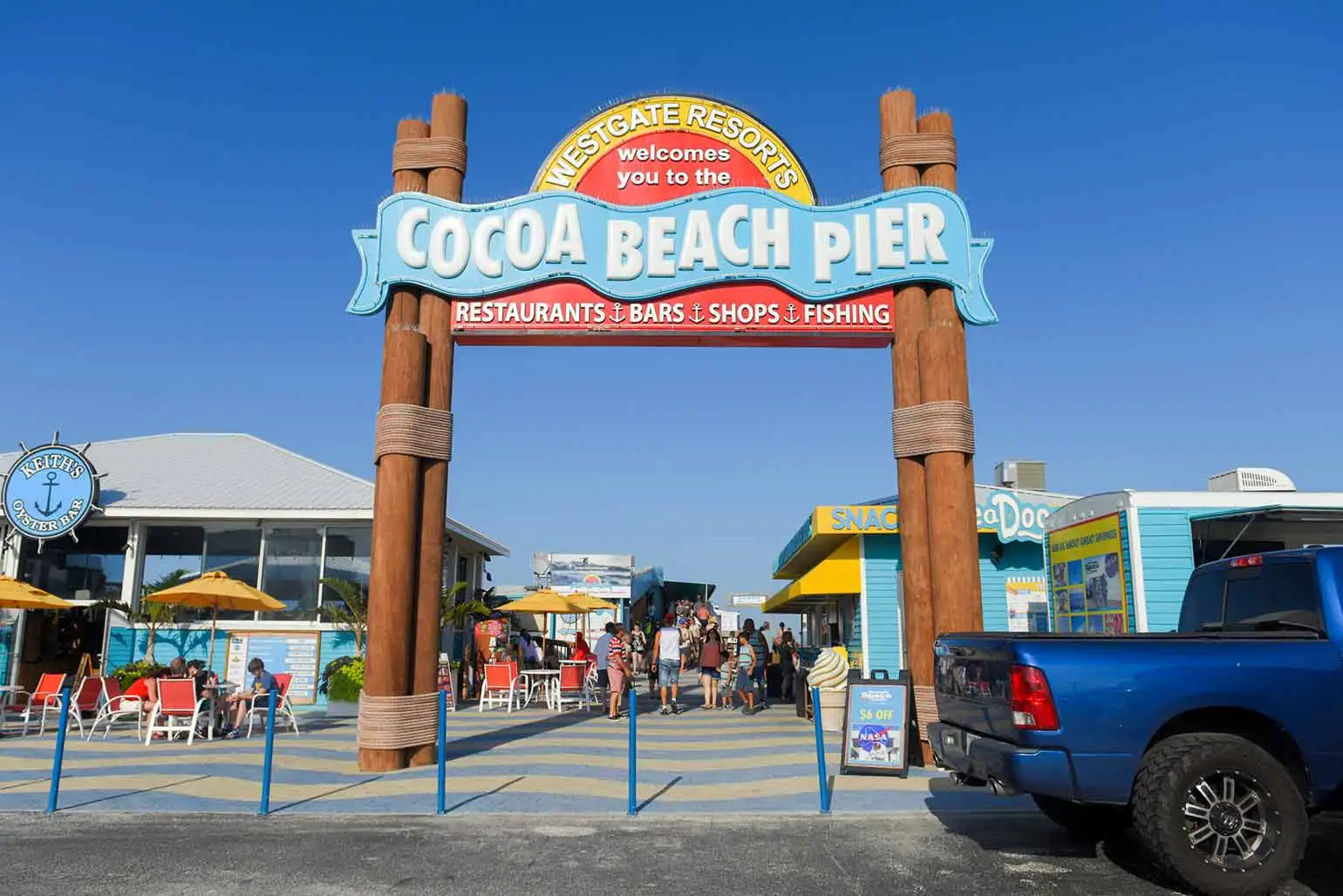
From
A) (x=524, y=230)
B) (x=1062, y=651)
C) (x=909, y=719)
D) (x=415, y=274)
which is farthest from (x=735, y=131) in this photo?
(x=1062, y=651)

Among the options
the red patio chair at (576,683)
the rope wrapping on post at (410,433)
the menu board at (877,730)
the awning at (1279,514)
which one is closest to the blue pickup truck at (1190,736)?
the menu board at (877,730)

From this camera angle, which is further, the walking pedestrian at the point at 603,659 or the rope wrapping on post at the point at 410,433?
the walking pedestrian at the point at 603,659

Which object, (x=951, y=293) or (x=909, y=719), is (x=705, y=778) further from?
(x=951, y=293)

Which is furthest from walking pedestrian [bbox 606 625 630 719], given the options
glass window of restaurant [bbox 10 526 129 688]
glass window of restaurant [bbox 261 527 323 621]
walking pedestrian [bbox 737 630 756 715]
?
glass window of restaurant [bbox 10 526 129 688]

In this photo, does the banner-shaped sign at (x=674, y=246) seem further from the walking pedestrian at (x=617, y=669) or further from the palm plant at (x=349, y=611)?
the palm plant at (x=349, y=611)

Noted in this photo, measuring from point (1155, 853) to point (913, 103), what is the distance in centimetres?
911

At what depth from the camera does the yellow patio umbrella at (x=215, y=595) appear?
1477 centimetres

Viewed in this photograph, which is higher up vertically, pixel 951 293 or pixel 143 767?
pixel 951 293

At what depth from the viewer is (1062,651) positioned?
5566 millimetres

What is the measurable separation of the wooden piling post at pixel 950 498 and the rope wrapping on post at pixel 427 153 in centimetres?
609

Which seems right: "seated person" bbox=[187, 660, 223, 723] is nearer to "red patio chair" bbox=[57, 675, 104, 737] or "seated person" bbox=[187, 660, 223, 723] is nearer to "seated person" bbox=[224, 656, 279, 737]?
"seated person" bbox=[224, 656, 279, 737]

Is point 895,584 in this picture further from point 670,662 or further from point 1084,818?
point 1084,818

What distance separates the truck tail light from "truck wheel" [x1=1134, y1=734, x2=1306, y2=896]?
0.67 metres

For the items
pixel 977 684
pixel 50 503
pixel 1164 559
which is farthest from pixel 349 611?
pixel 977 684
